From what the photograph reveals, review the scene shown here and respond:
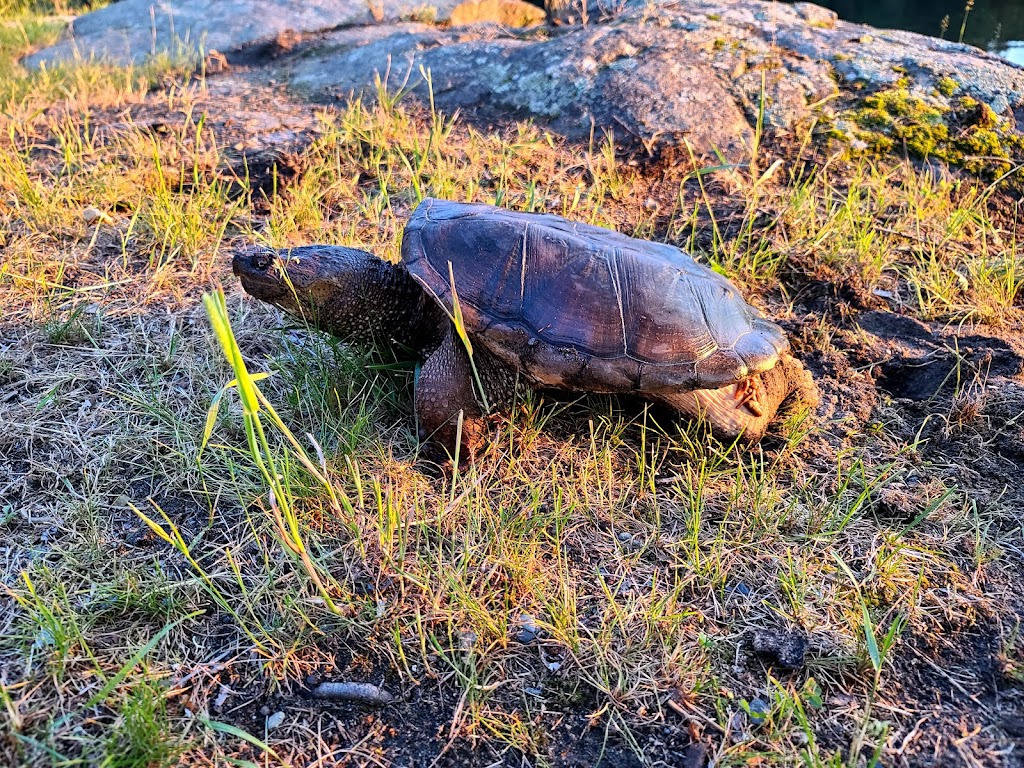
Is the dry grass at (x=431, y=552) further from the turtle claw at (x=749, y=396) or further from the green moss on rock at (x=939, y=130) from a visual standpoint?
the green moss on rock at (x=939, y=130)

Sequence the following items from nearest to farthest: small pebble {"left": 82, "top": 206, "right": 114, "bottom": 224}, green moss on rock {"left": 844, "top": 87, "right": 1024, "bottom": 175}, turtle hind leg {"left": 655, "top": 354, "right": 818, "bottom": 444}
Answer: turtle hind leg {"left": 655, "top": 354, "right": 818, "bottom": 444} → small pebble {"left": 82, "top": 206, "right": 114, "bottom": 224} → green moss on rock {"left": 844, "top": 87, "right": 1024, "bottom": 175}

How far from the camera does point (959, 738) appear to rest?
1.43 meters

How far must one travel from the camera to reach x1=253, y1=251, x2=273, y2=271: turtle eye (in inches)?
80.1

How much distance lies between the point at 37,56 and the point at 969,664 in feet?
24.3

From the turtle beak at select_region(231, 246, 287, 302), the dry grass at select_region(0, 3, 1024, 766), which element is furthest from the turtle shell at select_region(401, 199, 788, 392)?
the turtle beak at select_region(231, 246, 287, 302)

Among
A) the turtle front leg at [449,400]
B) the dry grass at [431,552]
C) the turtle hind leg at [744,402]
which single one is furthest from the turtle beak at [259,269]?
the turtle hind leg at [744,402]

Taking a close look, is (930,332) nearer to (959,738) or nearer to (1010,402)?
(1010,402)

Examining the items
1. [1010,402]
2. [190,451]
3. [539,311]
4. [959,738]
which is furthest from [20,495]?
[1010,402]

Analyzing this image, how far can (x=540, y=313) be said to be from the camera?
1.98m

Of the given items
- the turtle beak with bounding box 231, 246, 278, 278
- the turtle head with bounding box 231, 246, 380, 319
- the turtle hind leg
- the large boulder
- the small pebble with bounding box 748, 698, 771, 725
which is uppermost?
the large boulder

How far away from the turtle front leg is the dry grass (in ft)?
0.31

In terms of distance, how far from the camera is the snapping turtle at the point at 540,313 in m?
1.98

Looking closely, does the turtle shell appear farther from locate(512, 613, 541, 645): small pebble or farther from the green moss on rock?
the green moss on rock

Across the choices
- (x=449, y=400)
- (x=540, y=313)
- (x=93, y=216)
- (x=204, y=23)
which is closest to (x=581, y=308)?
(x=540, y=313)
